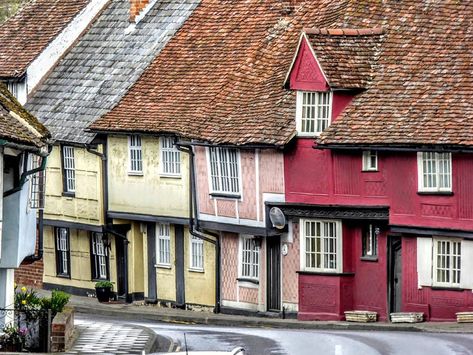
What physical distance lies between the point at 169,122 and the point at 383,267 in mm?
10020

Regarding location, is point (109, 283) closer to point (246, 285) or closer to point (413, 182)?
point (246, 285)

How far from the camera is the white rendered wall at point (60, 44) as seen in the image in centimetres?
6875

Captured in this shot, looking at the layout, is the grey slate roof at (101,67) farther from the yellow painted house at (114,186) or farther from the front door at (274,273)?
the front door at (274,273)

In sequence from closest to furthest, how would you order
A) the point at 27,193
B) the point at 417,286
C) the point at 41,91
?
the point at 27,193 → the point at 417,286 → the point at 41,91

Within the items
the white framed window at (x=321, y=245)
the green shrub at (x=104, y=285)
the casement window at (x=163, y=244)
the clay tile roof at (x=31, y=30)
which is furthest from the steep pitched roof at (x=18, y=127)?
the clay tile roof at (x=31, y=30)

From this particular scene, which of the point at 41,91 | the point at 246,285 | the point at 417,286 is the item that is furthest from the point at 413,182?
the point at 41,91

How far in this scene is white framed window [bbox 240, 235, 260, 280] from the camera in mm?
57750

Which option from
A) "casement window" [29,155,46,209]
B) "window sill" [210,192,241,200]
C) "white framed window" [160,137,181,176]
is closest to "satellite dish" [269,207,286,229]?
"window sill" [210,192,241,200]

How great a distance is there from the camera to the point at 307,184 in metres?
55.0

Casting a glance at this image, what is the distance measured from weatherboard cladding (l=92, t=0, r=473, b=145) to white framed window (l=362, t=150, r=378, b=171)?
25.3 inches

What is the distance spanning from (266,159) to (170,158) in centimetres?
560

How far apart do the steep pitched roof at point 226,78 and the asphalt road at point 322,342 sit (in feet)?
30.8

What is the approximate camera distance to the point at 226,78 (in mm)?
60938

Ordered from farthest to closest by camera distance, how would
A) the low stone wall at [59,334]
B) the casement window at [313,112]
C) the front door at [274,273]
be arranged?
the front door at [274,273], the casement window at [313,112], the low stone wall at [59,334]
